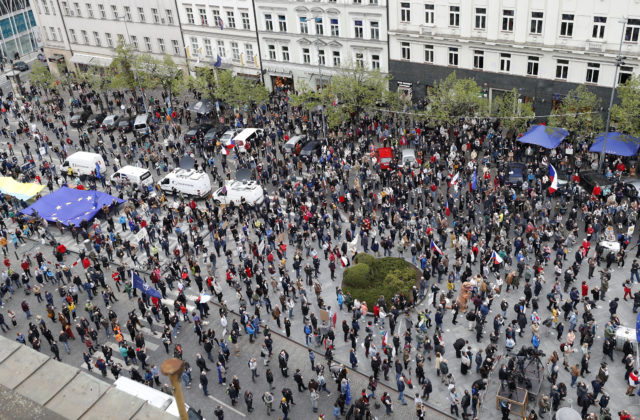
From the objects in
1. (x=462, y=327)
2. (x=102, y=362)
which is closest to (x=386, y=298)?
(x=462, y=327)

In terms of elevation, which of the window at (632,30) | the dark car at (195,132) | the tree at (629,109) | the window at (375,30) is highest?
the window at (632,30)

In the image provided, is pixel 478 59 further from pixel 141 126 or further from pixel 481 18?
pixel 141 126

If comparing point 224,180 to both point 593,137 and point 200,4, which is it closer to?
point 200,4

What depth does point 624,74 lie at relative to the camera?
4350 centimetres

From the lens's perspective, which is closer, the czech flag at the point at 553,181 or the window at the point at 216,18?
the czech flag at the point at 553,181

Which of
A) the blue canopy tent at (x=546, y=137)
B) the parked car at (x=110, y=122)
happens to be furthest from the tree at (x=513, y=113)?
the parked car at (x=110, y=122)

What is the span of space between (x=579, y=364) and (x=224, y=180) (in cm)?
3005

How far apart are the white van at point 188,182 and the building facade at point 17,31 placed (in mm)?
55486

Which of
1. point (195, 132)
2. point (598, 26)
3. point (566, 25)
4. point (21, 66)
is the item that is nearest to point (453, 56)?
point (566, 25)

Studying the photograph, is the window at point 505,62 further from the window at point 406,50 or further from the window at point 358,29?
the window at point 358,29

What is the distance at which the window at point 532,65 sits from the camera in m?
47.1

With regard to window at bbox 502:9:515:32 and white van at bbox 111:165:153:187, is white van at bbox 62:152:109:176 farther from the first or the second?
window at bbox 502:9:515:32

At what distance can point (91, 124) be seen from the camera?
199ft

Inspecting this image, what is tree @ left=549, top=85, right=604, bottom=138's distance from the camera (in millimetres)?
42625
